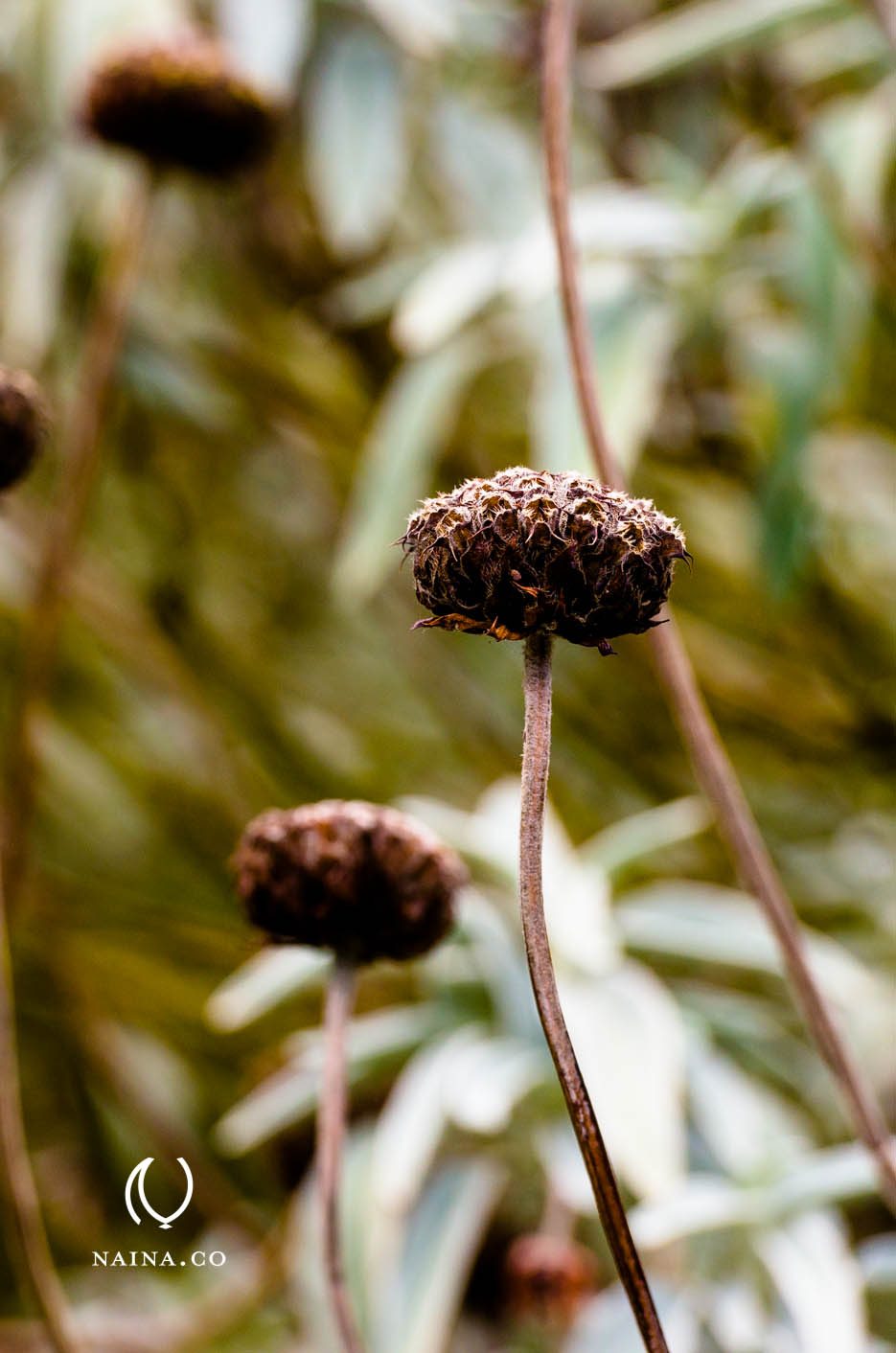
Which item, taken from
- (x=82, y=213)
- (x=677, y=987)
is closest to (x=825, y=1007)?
(x=677, y=987)

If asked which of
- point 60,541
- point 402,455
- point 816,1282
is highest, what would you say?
point 402,455

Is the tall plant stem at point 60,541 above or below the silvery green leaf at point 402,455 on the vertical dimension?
below

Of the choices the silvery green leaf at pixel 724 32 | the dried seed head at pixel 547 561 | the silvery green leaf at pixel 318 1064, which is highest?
the silvery green leaf at pixel 724 32

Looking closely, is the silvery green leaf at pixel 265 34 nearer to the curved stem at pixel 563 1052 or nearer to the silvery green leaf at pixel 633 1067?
the silvery green leaf at pixel 633 1067

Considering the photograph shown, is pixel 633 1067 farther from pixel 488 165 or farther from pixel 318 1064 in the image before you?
pixel 488 165

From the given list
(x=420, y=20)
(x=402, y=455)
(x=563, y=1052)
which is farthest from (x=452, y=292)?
(x=563, y=1052)

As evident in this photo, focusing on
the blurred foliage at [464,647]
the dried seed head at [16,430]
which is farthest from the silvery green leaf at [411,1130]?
the dried seed head at [16,430]

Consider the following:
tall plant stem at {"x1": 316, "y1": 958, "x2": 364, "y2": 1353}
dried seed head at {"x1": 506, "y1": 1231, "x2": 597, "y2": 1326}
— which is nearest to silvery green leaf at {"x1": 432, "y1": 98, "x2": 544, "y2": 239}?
dried seed head at {"x1": 506, "y1": 1231, "x2": 597, "y2": 1326}
